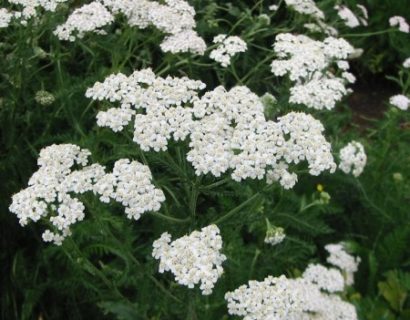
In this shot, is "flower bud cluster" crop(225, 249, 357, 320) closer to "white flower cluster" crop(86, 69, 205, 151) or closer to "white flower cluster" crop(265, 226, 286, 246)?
"white flower cluster" crop(265, 226, 286, 246)

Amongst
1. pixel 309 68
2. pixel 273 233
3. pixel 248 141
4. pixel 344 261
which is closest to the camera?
pixel 248 141

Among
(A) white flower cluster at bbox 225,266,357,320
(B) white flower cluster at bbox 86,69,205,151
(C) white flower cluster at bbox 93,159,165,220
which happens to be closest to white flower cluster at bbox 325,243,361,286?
(A) white flower cluster at bbox 225,266,357,320

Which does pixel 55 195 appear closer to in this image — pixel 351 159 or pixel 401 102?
pixel 351 159

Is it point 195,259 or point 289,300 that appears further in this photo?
point 289,300

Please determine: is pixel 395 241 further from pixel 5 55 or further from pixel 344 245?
pixel 5 55

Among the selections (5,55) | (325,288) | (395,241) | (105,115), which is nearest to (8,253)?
(5,55)

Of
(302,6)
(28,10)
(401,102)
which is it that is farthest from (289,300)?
(302,6)

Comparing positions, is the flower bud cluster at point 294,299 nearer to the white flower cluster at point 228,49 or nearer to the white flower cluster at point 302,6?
the white flower cluster at point 228,49
